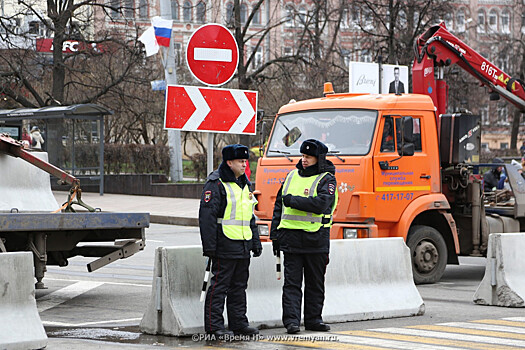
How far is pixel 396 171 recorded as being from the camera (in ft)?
42.6

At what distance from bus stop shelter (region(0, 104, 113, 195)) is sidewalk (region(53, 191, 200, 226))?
913mm

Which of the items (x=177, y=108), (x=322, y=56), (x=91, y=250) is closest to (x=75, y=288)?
(x=91, y=250)

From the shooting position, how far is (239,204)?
337 inches

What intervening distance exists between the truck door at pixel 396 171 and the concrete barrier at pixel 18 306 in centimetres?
590

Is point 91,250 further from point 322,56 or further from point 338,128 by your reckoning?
point 322,56

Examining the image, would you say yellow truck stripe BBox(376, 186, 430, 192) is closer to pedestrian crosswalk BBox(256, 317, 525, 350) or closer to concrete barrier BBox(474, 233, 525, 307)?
concrete barrier BBox(474, 233, 525, 307)

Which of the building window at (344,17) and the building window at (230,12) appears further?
the building window at (344,17)

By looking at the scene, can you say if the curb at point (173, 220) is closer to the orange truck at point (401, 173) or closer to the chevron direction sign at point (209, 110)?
the orange truck at point (401, 173)

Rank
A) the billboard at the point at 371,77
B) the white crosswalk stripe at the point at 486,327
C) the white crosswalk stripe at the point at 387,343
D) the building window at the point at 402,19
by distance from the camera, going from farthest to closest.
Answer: the building window at the point at 402,19
the billboard at the point at 371,77
the white crosswalk stripe at the point at 486,327
the white crosswalk stripe at the point at 387,343

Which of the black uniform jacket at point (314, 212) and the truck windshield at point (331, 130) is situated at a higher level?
the truck windshield at point (331, 130)

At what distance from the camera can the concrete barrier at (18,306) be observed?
305 inches

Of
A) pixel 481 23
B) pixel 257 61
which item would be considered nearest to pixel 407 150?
pixel 257 61

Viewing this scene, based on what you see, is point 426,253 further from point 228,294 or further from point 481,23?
point 481,23

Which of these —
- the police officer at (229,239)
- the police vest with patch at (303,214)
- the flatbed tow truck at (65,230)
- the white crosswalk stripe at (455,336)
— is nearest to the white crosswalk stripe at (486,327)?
the white crosswalk stripe at (455,336)
